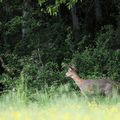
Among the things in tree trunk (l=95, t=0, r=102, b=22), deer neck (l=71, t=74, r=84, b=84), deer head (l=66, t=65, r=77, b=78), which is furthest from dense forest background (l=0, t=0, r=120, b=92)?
deer neck (l=71, t=74, r=84, b=84)

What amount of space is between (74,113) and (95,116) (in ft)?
1.38

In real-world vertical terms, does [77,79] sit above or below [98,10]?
below

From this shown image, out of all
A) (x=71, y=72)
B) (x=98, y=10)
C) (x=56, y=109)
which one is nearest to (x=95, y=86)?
(x=71, y=72)

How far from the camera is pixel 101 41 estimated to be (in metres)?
20.0

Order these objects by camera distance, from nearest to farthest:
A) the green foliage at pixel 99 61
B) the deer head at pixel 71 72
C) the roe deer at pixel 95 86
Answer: the roe deer at pixel 95 86 < the deer head at pixel 71 72 < the green foliage at pixel 99 61

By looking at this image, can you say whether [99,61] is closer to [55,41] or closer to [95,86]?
[55,41]

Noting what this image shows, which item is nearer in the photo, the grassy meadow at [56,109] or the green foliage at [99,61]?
the grassy meadow at [56,109]

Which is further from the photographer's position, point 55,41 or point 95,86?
point 55,41

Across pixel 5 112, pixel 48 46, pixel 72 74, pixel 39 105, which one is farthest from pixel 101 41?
pixel 5 112

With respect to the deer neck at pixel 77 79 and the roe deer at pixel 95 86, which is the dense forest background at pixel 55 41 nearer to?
the deer neck at pixel 77 79

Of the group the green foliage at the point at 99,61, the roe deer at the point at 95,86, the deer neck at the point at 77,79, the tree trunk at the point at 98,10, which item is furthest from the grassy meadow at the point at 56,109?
the tree trunk at the point at 98,10

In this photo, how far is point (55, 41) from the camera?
20766 millimetres

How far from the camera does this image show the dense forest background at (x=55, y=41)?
1829 centimetres

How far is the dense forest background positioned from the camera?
18.3 m
